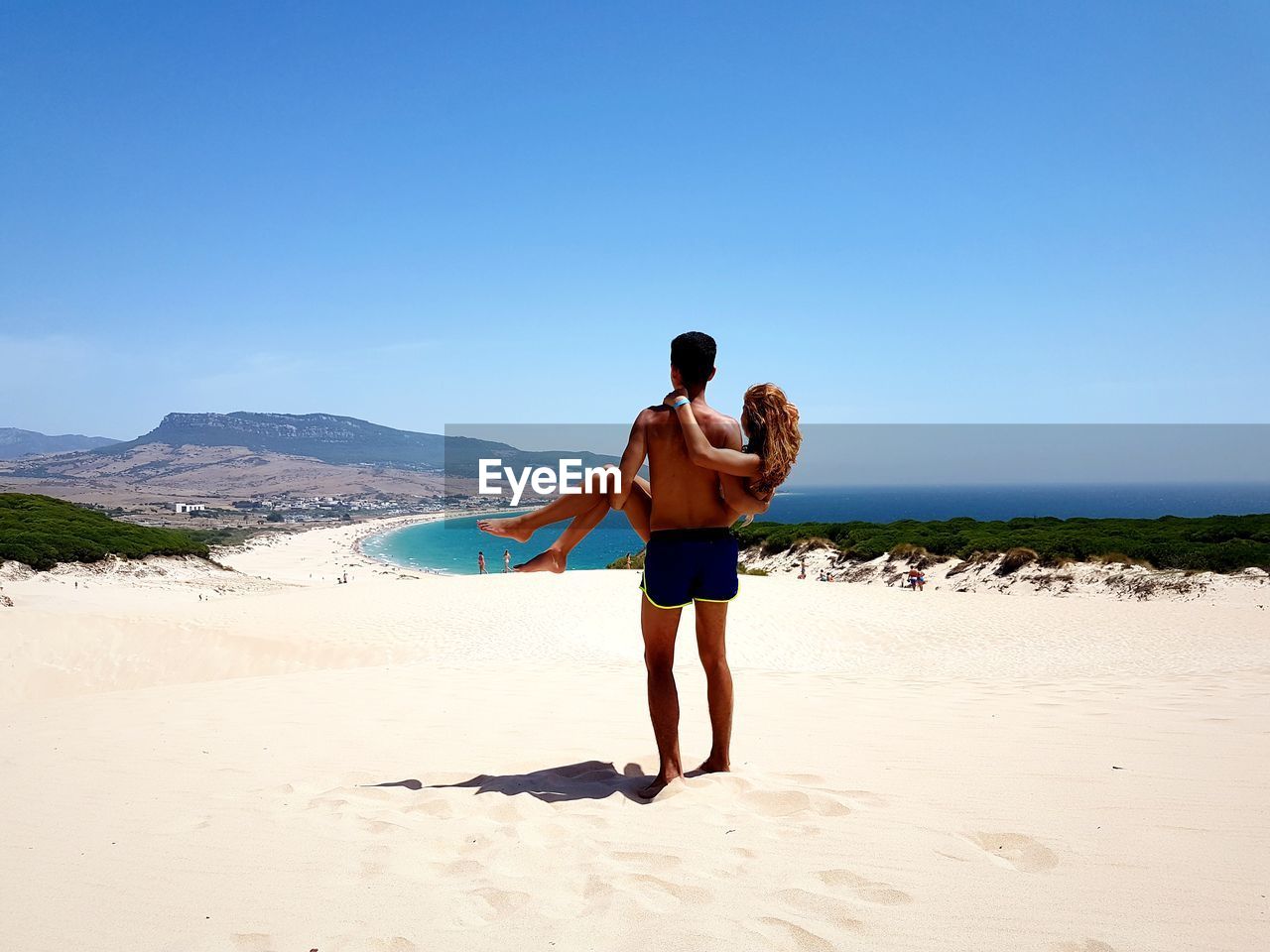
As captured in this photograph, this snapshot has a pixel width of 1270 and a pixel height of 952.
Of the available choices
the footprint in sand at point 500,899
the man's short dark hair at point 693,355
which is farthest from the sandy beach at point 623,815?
the man's short dark hair at point 693,355

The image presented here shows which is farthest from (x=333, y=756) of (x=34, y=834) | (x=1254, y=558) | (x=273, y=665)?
(x=1254, y=558)

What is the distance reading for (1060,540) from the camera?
27.1m

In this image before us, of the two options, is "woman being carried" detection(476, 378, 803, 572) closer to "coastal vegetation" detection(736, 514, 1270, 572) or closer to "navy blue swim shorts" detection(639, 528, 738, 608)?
"navy blue swim shorts" detection(639, 528, 738, 608)

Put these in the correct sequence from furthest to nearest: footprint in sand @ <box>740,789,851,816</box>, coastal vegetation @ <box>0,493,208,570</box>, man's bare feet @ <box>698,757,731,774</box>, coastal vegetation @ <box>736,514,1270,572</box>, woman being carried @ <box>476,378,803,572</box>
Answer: coastal vegetation @ <box>0,493,208,570</box>, coastal vegetation @ <box>736,514,1270,572</box>, man's bare feet @ <box>698,757,731,774</box>, woman being carried @ <box>476,378,803,572</box>, footprint in sand @ <box>740,789,851,816</box>

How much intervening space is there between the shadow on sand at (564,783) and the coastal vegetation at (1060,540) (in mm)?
25193

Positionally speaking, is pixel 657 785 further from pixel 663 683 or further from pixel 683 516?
pixel 683 516

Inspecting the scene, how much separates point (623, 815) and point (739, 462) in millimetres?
1960

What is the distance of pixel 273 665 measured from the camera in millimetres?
12594

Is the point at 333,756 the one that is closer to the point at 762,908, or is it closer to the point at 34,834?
the point at 34,834

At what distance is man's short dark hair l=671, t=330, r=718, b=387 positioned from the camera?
14.7ft

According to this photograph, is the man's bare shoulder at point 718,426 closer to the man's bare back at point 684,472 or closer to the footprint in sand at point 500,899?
the man's bare back at point 684,472

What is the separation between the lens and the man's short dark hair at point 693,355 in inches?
176
